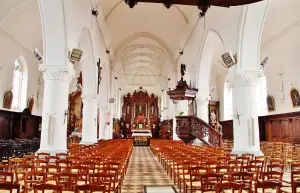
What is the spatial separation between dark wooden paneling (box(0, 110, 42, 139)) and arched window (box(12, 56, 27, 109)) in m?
1.00

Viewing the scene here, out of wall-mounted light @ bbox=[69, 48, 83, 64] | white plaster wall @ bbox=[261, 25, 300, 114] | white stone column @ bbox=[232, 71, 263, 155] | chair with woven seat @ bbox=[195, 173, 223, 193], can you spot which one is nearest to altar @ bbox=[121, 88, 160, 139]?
white plaster wall @ bbox=[261, 25, 300, 114]

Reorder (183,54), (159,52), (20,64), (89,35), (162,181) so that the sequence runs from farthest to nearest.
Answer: (159,52), (183,54), (20,64), (89,35), (162,181)

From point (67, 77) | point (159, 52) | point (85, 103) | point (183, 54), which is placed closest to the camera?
point (67, 77)

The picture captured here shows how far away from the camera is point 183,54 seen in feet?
67.4

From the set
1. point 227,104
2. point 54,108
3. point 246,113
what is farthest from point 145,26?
point 54,108

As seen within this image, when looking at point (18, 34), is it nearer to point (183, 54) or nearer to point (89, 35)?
point (89, 35)

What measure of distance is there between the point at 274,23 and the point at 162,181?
11.9 meters

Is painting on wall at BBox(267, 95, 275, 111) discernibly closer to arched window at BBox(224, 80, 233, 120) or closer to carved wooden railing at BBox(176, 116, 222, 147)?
carved wooden railing at BBox(176, 116, 222, 147)

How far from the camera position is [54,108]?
8.95 metres

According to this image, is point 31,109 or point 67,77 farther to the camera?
point 31,109

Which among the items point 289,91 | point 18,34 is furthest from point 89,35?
point 289,91

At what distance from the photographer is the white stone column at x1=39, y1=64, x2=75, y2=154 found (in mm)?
8758

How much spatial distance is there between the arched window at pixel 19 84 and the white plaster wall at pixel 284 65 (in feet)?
53.1

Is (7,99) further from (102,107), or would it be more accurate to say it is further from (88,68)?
(102,107)
